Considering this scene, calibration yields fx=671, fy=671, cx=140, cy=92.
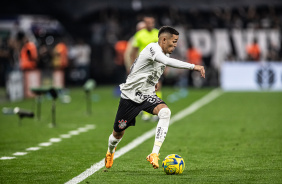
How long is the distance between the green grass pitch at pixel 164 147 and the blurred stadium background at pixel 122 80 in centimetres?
2

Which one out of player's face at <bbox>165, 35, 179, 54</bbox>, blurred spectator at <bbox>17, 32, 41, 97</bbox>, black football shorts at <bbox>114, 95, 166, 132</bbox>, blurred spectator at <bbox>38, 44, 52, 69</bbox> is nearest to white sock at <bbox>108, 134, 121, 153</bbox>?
black football shorts at <bbox>114, 95, 166, 132</bbox>

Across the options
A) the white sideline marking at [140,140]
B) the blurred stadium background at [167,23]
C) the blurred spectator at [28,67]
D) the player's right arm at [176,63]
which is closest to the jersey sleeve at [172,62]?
the player's right arm at [176,63]

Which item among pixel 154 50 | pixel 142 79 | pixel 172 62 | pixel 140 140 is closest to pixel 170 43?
pixel 154 50

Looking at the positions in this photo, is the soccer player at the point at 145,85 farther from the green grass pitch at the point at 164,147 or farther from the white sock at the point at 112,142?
the green grass pitch at the point at 164,147

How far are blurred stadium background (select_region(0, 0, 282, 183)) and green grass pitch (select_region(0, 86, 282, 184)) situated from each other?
0.07ft

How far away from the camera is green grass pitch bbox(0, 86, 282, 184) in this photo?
8.82 meters

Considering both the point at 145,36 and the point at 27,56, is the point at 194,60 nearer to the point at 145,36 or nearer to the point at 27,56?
the point at 27,56

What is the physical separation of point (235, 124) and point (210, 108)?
4.47 m

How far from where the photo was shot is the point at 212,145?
1202 cm

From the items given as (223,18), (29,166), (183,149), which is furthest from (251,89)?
(29,166)

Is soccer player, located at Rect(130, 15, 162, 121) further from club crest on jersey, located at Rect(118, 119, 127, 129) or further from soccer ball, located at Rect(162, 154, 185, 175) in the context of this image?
soccer ball, located at Rect(162, 154, 185, 175)

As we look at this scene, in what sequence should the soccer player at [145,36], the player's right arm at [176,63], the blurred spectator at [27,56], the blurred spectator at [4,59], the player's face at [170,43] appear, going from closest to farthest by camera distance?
1. the player's right arm at [176,63]
2. the player's face at [170,43]
3. the soccer player at [145,36]
4. the blurred spectator at [27,56]
5. the blurred spectator at [4,59]

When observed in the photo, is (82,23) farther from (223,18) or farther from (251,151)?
(251,151)

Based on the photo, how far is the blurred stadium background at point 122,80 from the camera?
9797mm
